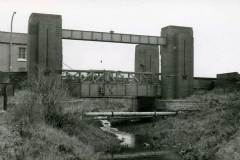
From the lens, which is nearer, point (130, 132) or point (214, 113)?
point (214, 113)

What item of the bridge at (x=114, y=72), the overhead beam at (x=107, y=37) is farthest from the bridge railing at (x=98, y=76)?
the overhead beam at (x=107, y=37)

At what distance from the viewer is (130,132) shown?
29609mm

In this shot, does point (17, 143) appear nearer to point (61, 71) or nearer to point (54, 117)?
point (54, 117)

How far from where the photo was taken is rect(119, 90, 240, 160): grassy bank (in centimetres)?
1792

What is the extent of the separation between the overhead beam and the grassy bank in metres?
6.08

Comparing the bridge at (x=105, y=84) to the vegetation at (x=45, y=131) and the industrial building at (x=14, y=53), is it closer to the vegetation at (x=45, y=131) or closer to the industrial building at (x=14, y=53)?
the vegetation at (x=45, y=131)

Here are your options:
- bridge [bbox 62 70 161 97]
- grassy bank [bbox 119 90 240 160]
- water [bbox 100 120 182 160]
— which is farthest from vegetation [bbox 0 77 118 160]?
bridge [bbox 62 70 161 97]

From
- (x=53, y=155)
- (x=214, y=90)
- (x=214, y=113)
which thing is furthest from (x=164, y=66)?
(x=53, y=155)

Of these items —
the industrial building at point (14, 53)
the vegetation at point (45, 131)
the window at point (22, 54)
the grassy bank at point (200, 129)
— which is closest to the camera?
the vegetation at point (45, 131)

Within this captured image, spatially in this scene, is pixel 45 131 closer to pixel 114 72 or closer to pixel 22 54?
pixel 114 72

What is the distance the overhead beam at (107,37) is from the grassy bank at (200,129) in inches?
239

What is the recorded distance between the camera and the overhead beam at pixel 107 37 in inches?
1120

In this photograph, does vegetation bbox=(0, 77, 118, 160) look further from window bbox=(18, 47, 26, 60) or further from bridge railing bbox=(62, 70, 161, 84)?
window bbox=(18, 47, 26, 60)

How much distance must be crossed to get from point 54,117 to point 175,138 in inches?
333
